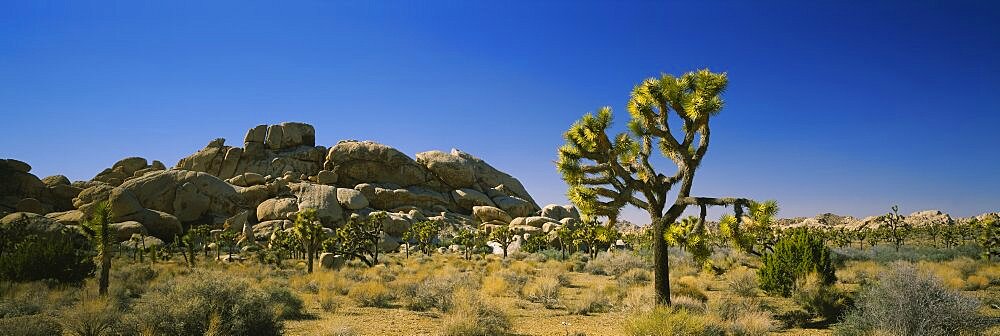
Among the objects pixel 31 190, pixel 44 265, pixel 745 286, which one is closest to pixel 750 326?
pixel 745 286

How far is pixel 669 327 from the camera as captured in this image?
295 inches

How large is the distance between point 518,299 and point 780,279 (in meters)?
7.72

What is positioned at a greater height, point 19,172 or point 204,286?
point 19,172

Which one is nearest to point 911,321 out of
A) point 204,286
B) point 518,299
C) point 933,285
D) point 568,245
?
point 933,285

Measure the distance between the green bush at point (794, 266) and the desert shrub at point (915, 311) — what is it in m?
5.87

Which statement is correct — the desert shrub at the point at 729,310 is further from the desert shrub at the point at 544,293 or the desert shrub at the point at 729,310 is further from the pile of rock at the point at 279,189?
the pile of rock at the point at 279,189

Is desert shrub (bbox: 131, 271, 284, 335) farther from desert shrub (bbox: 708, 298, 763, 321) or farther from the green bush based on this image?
the green bush

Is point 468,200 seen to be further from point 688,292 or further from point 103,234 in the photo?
point 688,292

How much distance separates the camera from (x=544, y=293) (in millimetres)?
14398

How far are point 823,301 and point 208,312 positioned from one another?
1281 cm

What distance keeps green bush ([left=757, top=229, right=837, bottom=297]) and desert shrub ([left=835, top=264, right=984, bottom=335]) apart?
5.87 meters

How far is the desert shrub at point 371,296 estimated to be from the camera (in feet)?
43.2

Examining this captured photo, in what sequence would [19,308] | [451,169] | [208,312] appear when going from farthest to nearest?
1. [451,169]
2. [19,308]
3. [208,312]

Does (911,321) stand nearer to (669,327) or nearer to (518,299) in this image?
(669,327)
